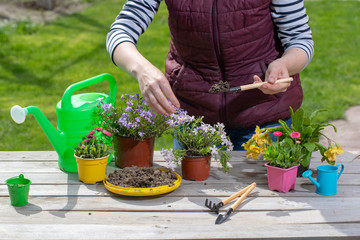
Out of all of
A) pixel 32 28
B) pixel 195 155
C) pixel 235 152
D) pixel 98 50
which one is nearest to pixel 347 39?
pixel 98 50

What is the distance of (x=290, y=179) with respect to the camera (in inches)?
73.4

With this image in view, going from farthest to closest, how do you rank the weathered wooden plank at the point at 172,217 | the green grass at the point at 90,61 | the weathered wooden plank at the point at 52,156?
the green grass at the point at 90,61 → the weathered wooden plank at the point at 52,156 → the weathered wooden plank at the point at 172,217

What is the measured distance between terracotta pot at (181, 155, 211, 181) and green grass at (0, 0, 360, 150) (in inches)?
100

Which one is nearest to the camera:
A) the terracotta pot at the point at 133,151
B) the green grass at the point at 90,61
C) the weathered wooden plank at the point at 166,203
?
the weathered wooden plank at the point at 166,203

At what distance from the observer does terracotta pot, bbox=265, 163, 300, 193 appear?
1.84m

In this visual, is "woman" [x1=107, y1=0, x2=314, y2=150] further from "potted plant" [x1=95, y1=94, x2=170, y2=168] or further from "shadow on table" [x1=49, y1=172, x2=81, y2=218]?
"shadow on table" [x1=49, y1=172, x2=81, y2=218]

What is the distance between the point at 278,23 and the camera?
7.07ft

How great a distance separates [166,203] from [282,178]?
44cm

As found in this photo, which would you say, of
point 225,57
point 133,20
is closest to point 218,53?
point 225,57

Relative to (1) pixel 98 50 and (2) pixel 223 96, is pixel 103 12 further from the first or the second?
(2) pixel 223 96

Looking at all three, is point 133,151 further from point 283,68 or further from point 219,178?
point 283,68

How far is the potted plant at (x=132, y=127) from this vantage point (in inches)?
78.5

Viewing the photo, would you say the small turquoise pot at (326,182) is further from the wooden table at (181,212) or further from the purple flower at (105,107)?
the purple flower at (105,107)

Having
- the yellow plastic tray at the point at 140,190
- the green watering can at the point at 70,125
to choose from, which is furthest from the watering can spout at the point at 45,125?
the yellow plastic tray at the point at 140,190
